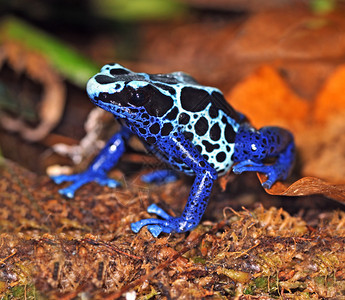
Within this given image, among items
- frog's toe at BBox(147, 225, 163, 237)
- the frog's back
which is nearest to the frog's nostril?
the frog's back

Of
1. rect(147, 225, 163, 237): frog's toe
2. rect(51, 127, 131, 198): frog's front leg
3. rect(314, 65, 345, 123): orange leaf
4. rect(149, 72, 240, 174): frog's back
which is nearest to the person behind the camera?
rect(147, 225, 163, 237): frog's toe

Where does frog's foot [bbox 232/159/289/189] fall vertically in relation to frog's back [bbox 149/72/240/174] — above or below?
below

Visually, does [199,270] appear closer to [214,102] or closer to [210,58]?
[214,102]

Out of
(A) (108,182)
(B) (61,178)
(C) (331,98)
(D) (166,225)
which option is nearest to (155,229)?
(D) (166,225)

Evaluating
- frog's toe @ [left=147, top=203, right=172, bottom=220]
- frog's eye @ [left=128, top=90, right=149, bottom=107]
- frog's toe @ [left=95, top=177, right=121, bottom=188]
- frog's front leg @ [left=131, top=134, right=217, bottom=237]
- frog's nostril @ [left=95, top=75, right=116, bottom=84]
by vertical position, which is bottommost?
frog's toe @ [left=95, top=177, right=121, bottom=188]

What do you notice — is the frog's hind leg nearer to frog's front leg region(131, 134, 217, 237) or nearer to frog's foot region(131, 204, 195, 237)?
frog's front leg region(131, 134, 217, 237)

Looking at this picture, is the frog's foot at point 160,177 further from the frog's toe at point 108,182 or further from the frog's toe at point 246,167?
the frog's toe at point 246,167

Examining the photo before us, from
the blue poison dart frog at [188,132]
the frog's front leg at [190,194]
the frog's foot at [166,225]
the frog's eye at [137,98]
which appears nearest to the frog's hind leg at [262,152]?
the blue poison dart frog at [188,132]
